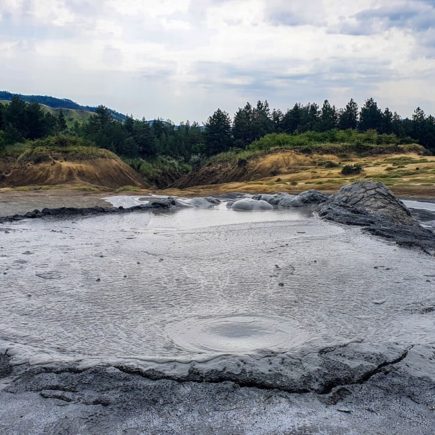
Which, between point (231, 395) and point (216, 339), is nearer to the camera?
point (231, 395)

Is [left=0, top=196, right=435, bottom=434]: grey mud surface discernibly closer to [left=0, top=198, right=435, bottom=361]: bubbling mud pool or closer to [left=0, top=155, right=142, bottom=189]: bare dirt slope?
[left=0, top=198, right=435, bottom=361]: bubbling mud pool

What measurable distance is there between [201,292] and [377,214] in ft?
38.9

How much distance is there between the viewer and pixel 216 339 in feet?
22.7

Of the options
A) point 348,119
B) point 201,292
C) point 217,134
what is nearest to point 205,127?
point 217,134

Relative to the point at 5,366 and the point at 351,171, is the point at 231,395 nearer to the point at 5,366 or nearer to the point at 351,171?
the point at 5,366

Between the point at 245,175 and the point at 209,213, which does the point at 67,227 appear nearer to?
the point at 209,213

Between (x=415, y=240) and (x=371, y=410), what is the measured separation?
10.4 metres

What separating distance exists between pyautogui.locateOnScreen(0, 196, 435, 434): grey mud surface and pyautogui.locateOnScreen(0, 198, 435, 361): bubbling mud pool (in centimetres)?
4

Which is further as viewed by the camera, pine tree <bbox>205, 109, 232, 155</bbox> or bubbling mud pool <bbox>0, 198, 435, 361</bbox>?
pine tree <bbox>205, 109, 232, 155</bbox>

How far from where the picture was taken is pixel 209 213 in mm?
22594

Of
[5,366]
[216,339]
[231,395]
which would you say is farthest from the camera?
[216,339]

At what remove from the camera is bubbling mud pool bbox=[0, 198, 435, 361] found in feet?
22.9

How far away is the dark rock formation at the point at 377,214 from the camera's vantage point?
15.2m

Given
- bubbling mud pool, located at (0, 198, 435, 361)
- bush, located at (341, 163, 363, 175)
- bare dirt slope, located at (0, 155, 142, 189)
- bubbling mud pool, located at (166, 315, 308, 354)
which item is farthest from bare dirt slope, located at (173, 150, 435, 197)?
bubbling mud pool, located at (166, 315, 308, 354)
